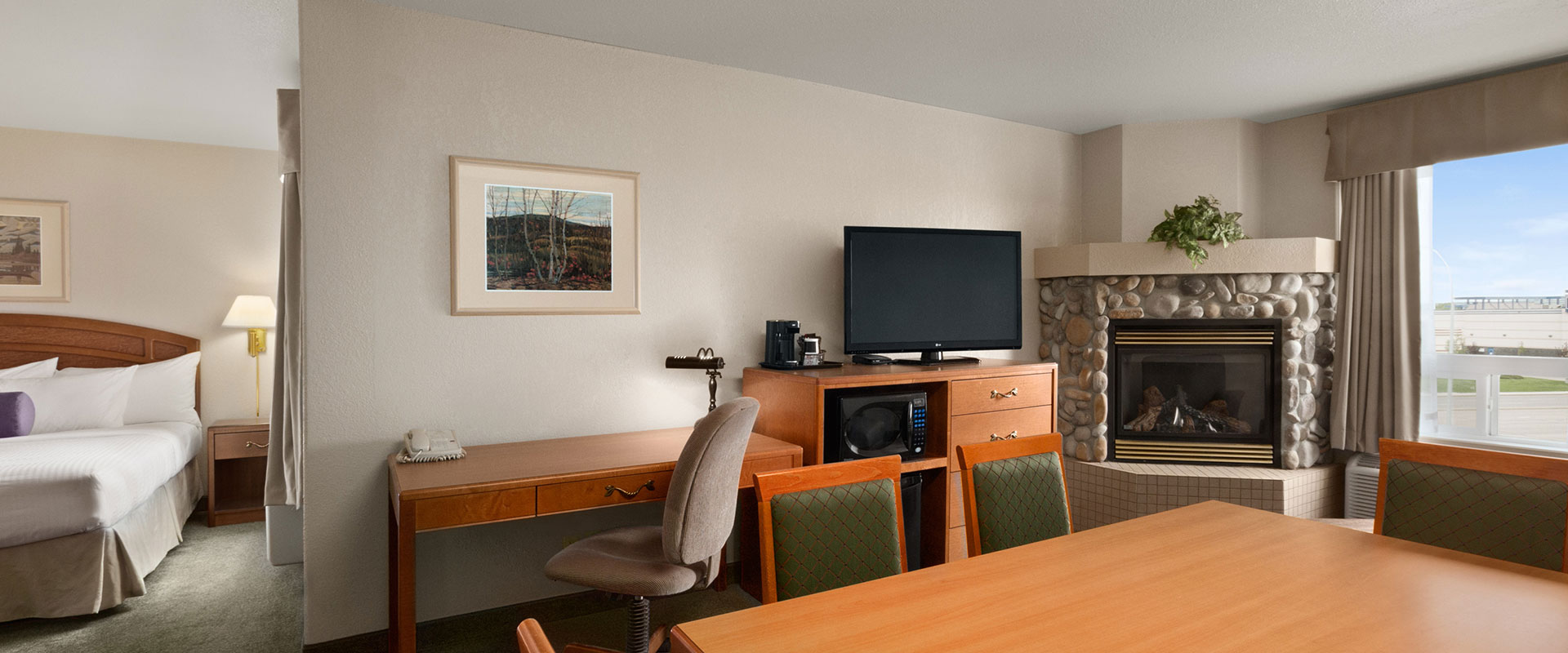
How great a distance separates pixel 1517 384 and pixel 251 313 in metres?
6.74

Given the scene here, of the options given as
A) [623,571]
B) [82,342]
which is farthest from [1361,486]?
[82,342]

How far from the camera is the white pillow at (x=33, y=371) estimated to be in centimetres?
412

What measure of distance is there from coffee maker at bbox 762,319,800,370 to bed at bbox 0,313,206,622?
268cm

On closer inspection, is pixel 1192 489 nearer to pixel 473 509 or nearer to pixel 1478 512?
pixel 1478 512

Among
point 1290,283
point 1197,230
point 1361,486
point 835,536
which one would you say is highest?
point 1197,230

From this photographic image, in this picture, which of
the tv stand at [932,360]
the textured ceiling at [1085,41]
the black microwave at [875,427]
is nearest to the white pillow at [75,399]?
the textured ceiling at [1085,41]

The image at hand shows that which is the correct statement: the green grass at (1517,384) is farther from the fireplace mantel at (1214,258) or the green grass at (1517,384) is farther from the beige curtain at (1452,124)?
the beige curtain at (1452,124)

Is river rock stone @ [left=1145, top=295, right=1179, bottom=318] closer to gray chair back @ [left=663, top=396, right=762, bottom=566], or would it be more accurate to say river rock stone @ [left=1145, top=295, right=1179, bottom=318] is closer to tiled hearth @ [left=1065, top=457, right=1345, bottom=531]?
tiled hearth @ [left=1065, top=457, right=1345, bottom=531]

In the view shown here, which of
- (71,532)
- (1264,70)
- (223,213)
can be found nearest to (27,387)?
(223,213)

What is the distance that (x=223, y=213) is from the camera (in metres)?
4.80

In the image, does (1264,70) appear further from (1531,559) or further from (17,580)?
(17,580)

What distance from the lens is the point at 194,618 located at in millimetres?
3045

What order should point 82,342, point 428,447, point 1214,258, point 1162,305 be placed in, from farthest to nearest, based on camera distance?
point 82,342, point 1162,305, point 1214,258, point 428,447

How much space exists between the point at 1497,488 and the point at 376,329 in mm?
3350
